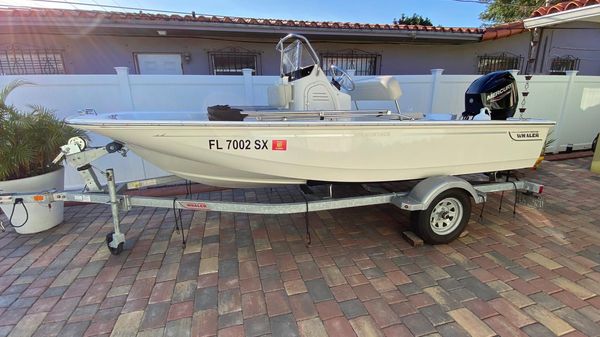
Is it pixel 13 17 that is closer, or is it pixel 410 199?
pixel 410 199

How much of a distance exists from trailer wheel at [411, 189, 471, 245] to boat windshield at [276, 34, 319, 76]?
1796mm

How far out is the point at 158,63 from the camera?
6410 millimetres

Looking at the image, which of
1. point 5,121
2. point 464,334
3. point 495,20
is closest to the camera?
point 464,334

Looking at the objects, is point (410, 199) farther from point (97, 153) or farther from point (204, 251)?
point (97, 153)

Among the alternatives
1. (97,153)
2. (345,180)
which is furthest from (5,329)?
(345,180)

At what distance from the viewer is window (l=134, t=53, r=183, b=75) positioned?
630 cm

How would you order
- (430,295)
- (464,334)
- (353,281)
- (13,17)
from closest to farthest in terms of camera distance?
(464,334) < (430,295) < (353,281) < (13,17)

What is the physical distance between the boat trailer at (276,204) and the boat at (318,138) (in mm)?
198

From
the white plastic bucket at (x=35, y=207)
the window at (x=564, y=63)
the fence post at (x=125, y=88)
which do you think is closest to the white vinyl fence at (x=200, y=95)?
the fence post at (x=125, y=88)

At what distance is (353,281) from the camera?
2.34 metres

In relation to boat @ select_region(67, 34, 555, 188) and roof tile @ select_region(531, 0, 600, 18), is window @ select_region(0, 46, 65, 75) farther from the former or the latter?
roof tile @ select_region(531, 0, 600, 18)

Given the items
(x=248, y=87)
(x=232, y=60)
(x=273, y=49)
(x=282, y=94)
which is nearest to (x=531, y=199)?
(x=282, y=94)

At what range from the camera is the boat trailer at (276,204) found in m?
2.52

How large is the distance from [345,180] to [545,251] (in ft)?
6.38
